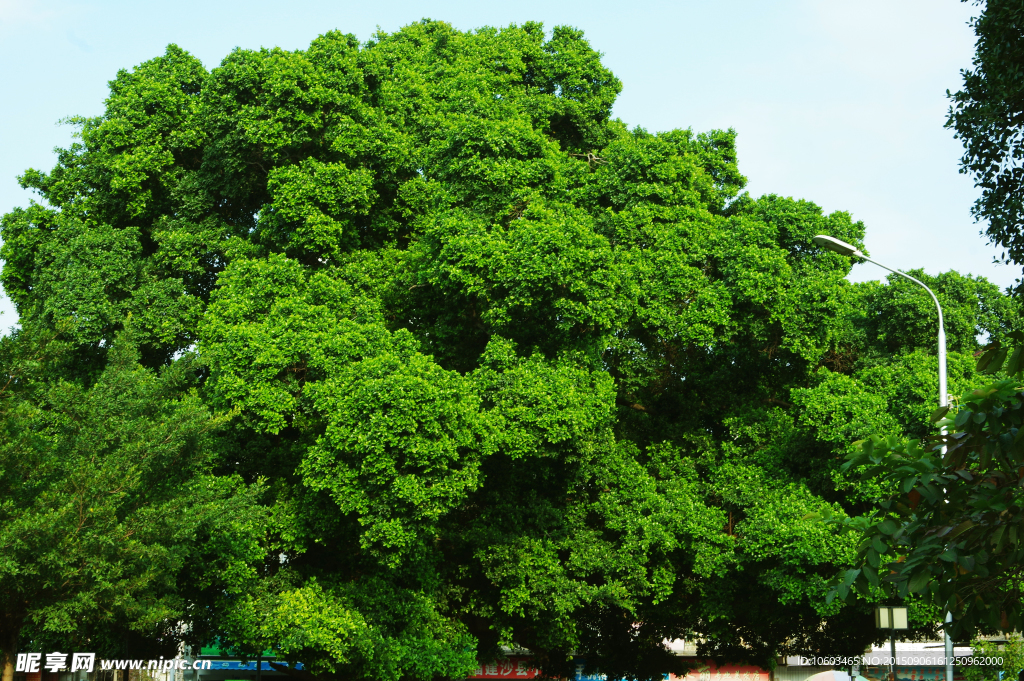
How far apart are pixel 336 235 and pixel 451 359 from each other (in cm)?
353

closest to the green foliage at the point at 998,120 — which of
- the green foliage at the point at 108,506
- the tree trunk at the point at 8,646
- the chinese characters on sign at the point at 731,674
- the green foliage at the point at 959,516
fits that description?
the green foliage at the point at 959,516

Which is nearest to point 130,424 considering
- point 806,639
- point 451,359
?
point 451,359

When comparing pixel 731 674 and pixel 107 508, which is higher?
pixel 107 508

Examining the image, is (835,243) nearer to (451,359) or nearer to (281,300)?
(451,359)

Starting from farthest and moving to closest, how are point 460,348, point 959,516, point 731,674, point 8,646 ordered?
1. point 731,674
2. point 460,348
3. point 8,646
4. point 959,516

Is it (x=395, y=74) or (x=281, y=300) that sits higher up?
(x=395, y=74)

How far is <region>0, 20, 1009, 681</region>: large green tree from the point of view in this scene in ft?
60.0

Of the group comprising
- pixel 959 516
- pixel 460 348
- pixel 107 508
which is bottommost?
pixel 959 516

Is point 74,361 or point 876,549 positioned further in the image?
point 74,361

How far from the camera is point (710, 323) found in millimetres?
20406

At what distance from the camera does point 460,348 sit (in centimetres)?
2141

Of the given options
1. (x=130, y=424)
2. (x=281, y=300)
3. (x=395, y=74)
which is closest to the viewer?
(x=130, y=424)

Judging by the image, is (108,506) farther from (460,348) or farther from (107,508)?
(460,348)

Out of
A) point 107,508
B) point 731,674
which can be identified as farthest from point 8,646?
point 731,674
